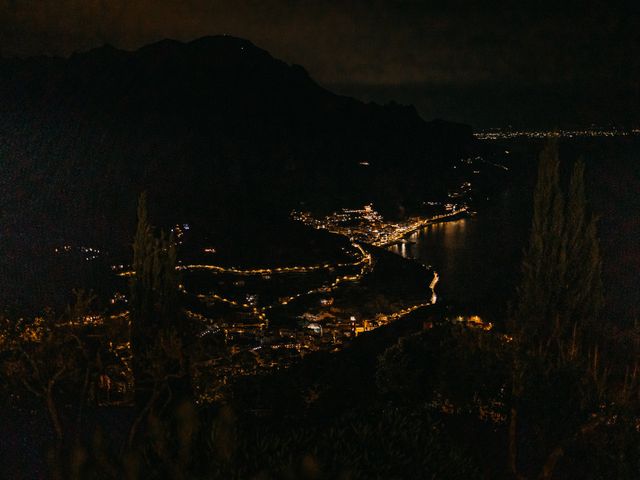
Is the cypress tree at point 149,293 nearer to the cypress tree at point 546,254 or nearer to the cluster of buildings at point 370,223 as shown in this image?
the cypress tree at point 546,254

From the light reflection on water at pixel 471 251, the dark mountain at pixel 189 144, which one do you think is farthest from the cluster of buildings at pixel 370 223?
the dark mountain at pixel 189 144

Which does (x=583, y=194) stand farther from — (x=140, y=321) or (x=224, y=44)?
(x=224, y=44)

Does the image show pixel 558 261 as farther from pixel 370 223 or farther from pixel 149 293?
pixel 370 223

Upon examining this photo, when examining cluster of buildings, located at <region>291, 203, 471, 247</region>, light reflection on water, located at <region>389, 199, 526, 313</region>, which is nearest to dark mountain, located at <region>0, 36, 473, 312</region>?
cluster of buildings, located at <region>291, 203, 471, 247</region>

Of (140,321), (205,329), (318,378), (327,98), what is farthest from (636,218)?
(140,321)

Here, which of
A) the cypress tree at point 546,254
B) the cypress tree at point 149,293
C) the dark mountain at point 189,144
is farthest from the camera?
the dark mountain at point 189,144

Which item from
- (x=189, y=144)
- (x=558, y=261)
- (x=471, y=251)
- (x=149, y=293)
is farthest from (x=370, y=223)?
(x=149, y=293)

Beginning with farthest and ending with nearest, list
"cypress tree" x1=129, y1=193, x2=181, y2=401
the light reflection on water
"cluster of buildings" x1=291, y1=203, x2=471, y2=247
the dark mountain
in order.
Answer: "cluster of buildings" x1=291, y1=203, x2=471, y2=247
the dark mountain
the light reflection on water
"cypress tree" x1=129, y1=193, x2=181, y2=401

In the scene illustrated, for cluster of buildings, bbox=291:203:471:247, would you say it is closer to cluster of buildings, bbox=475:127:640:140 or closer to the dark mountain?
the dark mountain
